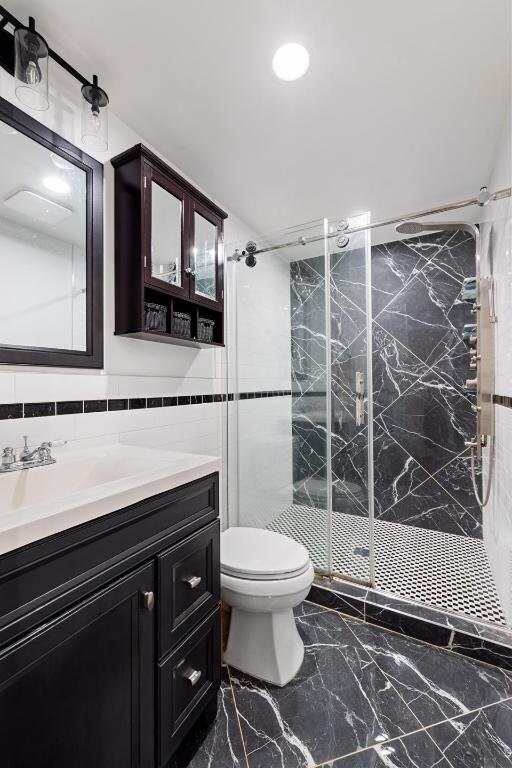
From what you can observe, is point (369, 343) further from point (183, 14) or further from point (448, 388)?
point (183, 14)

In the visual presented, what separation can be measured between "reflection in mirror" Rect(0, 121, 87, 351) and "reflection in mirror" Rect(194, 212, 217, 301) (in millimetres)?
564

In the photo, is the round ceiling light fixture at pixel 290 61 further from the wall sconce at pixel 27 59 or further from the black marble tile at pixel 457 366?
the black marble tile at pixel 457 366

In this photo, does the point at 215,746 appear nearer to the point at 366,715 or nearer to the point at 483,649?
the point at 366,715

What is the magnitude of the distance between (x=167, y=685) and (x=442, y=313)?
284 centimetres

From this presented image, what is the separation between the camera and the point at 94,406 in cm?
149

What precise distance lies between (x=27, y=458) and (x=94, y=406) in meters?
0.36

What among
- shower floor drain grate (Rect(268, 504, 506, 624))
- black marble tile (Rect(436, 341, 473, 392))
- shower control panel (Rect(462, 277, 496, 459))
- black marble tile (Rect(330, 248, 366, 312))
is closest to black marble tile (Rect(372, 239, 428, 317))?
black marble tile (Rect(436, 341, 473, 392))

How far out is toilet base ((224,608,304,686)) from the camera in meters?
1.49

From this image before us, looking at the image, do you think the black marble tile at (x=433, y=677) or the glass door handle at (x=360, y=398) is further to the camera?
the glass door handle at (x=360, y=398)

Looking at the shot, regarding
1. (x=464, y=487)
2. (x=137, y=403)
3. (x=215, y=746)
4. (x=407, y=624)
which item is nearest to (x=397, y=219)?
(x=137, y=403)

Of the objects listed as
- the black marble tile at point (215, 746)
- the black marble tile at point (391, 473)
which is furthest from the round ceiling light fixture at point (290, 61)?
the black marble tile at point (215, 746)

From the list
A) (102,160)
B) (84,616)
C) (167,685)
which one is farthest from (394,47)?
(167,685)

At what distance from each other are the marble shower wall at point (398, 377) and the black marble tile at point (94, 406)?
134cm

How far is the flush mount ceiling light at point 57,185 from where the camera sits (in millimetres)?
1358
